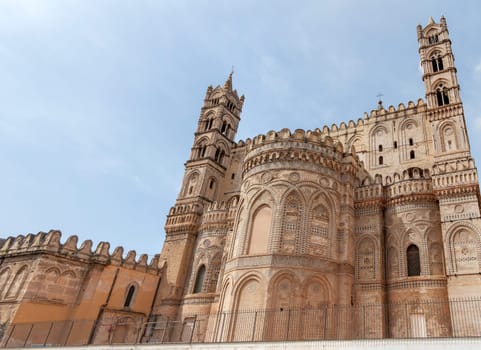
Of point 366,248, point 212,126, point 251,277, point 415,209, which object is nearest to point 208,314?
point 251,277

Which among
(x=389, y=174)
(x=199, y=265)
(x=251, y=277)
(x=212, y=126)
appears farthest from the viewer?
(x=212, y=126)

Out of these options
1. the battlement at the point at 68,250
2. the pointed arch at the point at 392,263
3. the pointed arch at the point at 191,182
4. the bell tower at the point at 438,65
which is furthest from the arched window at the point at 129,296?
the bell tower at the point at 438,65

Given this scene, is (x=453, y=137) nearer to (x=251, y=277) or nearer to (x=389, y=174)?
(x=389, y=174)

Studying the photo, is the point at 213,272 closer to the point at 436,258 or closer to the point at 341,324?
the point at 341,324

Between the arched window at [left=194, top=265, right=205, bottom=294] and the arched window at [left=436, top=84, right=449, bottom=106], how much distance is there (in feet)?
66.5

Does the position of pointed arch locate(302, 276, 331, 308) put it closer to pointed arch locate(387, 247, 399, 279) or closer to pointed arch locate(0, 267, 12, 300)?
pointed arch locate(387, 247, 399, 279)

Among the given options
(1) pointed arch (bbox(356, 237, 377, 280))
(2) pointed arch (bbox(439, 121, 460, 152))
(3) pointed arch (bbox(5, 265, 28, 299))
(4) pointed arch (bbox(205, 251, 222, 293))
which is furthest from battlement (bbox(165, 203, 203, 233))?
(2) pointed arch (bbox(439, 121, 460, 152))

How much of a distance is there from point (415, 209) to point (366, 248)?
357 cm

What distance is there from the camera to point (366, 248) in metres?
22.1

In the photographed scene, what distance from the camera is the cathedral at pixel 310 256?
62.1 ft

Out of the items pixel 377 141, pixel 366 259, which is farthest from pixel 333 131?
pixel 366 259

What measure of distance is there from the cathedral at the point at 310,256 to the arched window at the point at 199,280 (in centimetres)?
8

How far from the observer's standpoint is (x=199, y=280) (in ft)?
90.4

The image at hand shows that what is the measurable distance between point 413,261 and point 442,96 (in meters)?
12.1
